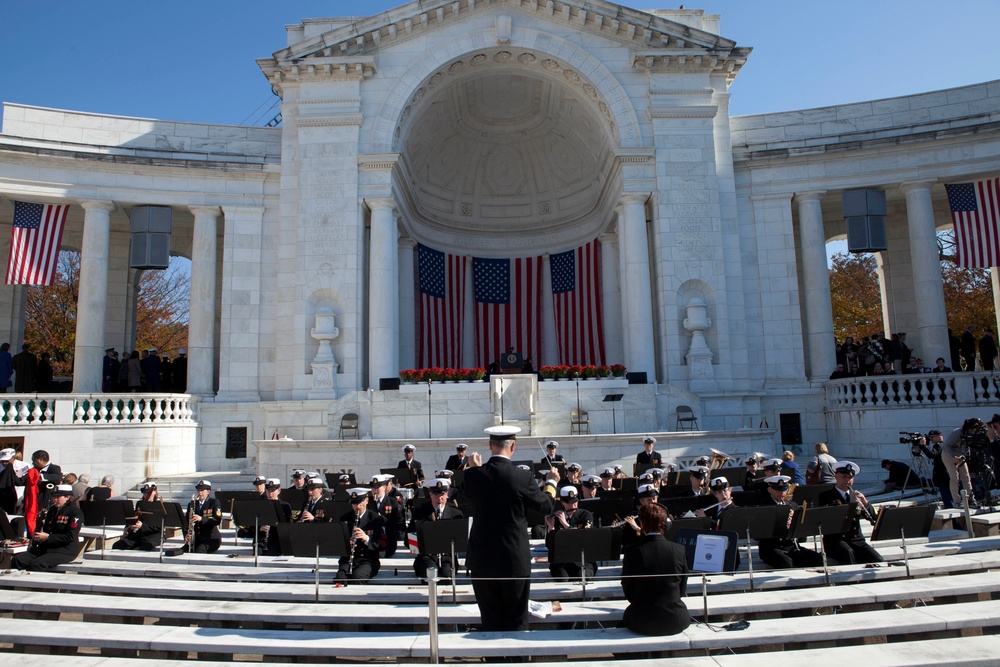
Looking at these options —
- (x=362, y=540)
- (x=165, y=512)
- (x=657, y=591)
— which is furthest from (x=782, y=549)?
(x=165, y=512)

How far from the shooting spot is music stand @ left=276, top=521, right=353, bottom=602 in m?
10.2

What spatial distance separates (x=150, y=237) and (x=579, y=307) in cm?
1836

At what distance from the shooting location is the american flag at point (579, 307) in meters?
32.3

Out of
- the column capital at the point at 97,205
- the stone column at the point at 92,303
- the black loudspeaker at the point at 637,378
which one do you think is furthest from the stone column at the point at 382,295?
the column capital at the point at 97,205

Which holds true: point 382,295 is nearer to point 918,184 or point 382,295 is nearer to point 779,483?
point 779,483

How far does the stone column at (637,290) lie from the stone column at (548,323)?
7584 mm

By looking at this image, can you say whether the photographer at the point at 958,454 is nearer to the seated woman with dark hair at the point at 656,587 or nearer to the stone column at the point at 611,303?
the seated woman with dark hair at the point at 656,587

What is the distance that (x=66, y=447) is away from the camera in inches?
870

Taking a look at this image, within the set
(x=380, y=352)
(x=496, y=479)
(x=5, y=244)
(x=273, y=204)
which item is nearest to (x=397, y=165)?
(x=273, y=204)

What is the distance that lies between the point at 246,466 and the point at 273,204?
1035 cm

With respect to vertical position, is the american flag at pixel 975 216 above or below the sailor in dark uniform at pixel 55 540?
above

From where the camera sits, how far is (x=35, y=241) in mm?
26109

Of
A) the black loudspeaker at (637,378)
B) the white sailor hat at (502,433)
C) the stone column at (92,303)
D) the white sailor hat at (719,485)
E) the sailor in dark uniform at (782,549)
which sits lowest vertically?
the sailor in dark uniform at (782,549)

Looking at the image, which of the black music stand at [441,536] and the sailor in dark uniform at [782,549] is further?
the sailor in dark uniform at [782,549]
